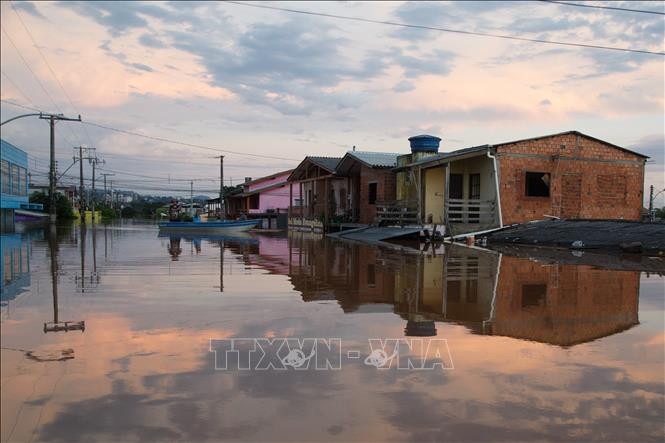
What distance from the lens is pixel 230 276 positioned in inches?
455

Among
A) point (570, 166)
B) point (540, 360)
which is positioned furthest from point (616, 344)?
point (570, 166)

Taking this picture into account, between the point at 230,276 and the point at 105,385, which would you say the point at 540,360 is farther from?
the point at 230,276

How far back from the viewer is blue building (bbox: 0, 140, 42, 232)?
3612 cm

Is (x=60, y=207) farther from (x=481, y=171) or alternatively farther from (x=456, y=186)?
(x=481, y=171)

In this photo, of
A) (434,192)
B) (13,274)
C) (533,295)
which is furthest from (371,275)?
(434,192)

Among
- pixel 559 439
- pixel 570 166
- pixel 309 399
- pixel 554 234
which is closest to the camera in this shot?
pixel 559 439

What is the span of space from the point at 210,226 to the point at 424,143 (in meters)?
15.2

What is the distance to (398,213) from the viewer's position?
2564cm

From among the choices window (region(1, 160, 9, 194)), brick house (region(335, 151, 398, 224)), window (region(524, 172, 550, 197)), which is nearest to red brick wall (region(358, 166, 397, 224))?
brick house (region(335, 151, 398, 224))

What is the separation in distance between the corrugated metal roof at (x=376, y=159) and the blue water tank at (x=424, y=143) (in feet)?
6.07

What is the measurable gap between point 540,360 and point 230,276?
7547mm

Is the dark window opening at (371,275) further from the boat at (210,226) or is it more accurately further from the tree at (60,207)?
the tree at (60,207)

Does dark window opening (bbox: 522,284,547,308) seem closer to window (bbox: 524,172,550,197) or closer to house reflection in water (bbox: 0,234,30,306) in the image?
house reflection in water (bbox: 0,234,30,306)

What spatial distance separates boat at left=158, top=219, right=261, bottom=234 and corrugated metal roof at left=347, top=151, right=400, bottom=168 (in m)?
8.59
